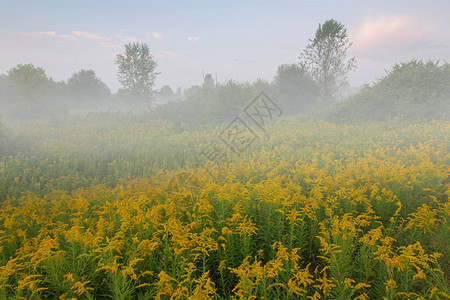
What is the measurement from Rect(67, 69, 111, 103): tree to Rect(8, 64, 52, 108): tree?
22.1 m

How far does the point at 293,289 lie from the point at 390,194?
124 inches

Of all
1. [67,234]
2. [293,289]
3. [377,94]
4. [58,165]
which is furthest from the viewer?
[377,94]

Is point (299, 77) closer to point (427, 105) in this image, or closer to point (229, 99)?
point (229, 99)

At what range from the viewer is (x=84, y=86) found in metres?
51.3

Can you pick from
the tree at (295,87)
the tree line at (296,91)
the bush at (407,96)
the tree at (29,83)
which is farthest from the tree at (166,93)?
the bush at (407,96)

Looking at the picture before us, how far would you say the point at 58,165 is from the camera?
10.5 m

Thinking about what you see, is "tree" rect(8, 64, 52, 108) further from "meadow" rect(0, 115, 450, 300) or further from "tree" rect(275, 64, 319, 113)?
"tree" rect(275, 64, 319, 113)

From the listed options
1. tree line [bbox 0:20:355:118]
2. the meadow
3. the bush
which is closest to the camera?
the meadow

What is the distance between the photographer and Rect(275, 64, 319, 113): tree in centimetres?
3033

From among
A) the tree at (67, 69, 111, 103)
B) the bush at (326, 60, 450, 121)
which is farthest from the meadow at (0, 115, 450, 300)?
the tree at (67, 69, 111, 103)

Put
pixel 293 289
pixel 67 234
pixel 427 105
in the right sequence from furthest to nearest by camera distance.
Result: pixel 427 105
pixel 67 234
pixel 293 289

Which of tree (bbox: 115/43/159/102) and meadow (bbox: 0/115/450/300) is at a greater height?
tree (bbox: 115/43/159/102)

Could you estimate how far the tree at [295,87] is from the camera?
30328 millimetres

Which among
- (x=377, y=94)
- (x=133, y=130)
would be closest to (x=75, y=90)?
(x=133, y=130)
